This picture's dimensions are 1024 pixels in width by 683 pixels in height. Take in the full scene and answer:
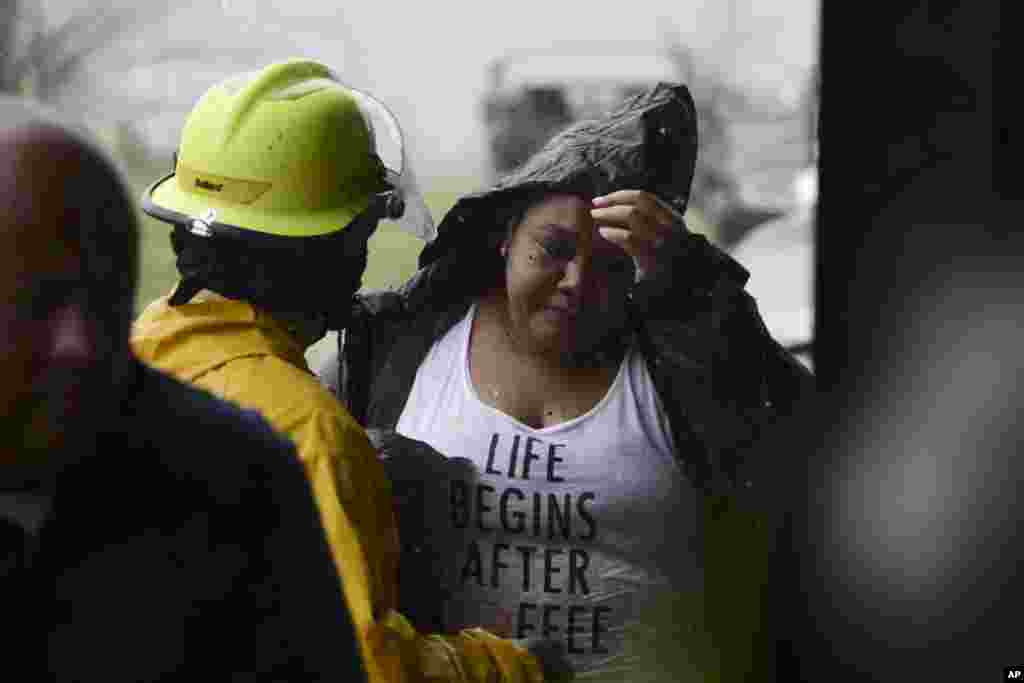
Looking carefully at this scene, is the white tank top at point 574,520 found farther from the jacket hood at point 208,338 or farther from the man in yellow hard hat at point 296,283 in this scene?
the jacket hood at point 208,338

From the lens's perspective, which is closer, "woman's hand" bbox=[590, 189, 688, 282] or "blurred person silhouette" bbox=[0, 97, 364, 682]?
"blurred person silhouette" bbox=[0, 97, 364, 682]

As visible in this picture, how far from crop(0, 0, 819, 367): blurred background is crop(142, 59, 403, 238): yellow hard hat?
0.12 metres

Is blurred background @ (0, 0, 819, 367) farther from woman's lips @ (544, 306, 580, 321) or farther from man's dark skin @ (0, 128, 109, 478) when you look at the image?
man's dark skin @ (0, 128, 109, 478)

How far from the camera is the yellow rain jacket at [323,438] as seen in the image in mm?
2100

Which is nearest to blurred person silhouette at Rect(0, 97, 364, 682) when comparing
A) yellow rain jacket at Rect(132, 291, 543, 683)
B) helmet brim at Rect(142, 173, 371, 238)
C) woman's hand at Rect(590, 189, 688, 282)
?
yellow rain jacket at Rect(132, 291, 543, 683)

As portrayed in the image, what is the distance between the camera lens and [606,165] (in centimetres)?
245

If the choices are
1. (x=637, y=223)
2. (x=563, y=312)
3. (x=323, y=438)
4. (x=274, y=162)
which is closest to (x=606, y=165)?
(x=637, y=223)

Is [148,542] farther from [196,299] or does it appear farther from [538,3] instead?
[538,3]

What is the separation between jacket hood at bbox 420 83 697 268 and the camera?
2447 millimetres

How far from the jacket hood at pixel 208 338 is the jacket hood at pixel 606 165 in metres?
0.38

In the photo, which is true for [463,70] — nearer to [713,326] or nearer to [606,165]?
[606,165]

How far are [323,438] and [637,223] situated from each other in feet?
2.07

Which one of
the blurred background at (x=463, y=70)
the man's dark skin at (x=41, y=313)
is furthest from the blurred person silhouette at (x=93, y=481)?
the blurred background at (x=463, y=70)

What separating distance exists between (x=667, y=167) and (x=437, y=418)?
53 centimetres
